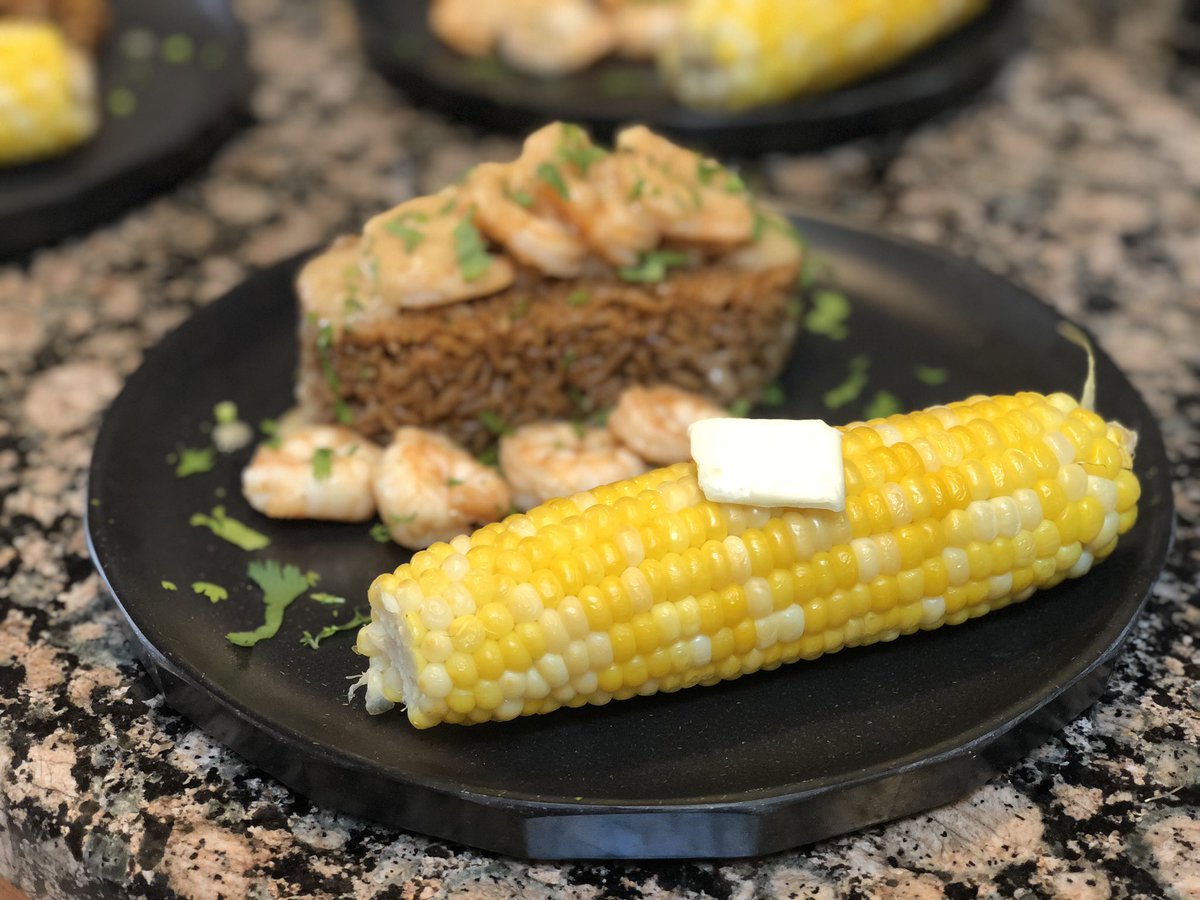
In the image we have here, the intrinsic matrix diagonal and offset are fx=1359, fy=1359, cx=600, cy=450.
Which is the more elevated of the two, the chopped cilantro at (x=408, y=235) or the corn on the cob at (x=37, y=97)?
the chopped cilantro at (x=408, y=235)

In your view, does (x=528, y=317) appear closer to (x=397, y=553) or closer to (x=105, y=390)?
(x=397, y=553)

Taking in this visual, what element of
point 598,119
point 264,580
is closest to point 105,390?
point 264,580

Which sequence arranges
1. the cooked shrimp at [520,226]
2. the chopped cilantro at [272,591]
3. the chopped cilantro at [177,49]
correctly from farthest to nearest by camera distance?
the chopped cilantro at [177,49], the cooked shrimp at [520,226], the chopped cilantro at [272,591]

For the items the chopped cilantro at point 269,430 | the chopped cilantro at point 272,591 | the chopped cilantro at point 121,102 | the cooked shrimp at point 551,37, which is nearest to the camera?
the chopped cilantro at point 272,591

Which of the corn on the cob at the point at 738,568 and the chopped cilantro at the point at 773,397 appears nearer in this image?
the corn on the cob at the point at 738,568

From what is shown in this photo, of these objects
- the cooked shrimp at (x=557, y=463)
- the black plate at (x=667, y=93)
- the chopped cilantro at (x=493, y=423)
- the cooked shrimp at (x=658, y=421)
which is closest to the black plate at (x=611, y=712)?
the cooked shrimp at (x=557, y=463)

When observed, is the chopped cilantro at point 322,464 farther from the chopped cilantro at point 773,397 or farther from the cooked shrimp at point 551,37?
the cooked shrimp at point 551,37
